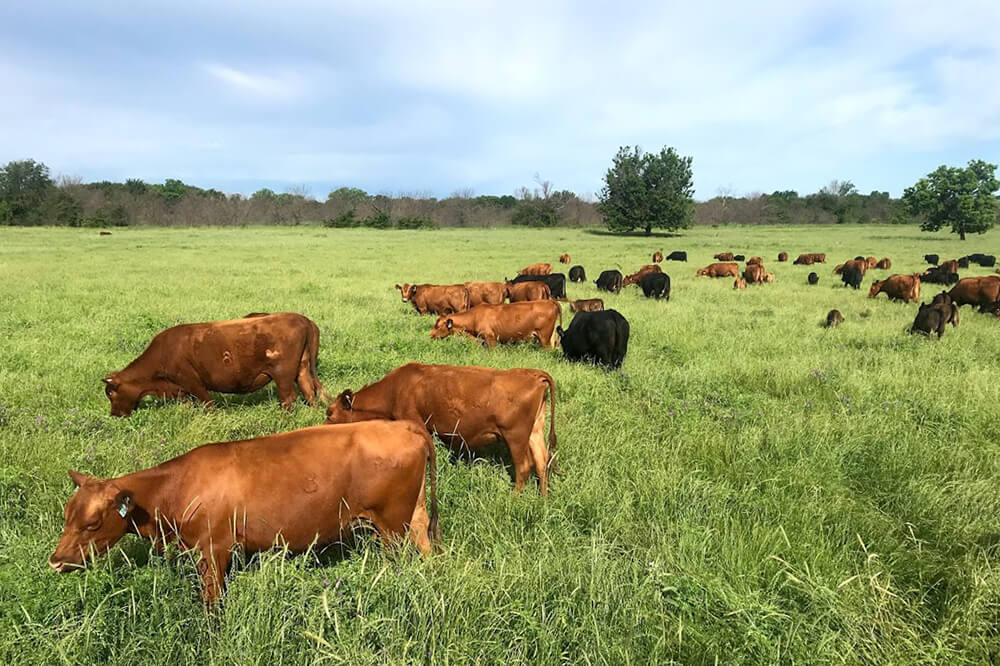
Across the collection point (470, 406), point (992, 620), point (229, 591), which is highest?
point (470, 406)

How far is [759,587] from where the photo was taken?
305cm

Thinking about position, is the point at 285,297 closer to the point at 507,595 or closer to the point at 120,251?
the point at 507,595

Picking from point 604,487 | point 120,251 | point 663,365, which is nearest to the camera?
point 604,487

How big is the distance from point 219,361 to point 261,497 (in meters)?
3.48

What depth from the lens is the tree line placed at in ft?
161

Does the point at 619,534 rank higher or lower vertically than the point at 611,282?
lower

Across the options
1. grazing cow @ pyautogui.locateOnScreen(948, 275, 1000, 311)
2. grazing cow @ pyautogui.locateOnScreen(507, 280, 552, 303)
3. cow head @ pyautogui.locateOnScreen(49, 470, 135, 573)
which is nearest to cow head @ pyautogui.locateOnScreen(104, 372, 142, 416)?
cow head @ pyautogui.locateOnScreen(49, 470, 135, 573)

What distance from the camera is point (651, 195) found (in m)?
56.8

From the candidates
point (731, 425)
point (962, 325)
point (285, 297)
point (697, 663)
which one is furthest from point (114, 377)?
point (962, 325)

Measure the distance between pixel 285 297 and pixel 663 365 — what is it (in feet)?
34.2

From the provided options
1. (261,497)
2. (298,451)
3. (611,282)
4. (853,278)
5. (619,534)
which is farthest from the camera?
(853,278)

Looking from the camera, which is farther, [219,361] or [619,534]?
[219,361]

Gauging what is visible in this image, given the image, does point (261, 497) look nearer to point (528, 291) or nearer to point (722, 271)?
point (528, 291)

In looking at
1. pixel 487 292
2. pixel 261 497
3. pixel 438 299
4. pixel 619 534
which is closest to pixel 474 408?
pixel 619 534
